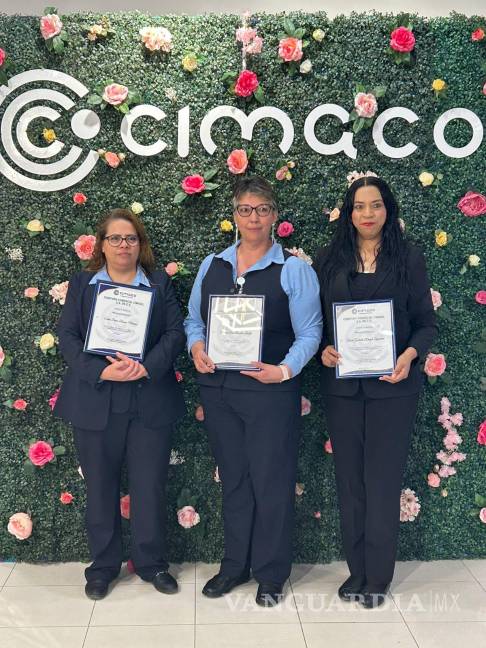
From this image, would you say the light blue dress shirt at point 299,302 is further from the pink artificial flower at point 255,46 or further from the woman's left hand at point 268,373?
the pink artificial flower at point 255,46

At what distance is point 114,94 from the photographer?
9.84ft

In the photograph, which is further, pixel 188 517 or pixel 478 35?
pixel 188 517

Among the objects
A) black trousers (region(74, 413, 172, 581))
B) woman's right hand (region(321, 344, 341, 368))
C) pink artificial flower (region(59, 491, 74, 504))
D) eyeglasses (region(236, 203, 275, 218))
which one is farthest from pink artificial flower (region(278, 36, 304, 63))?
pink artificial flower (region(59, 491, 74, 504))

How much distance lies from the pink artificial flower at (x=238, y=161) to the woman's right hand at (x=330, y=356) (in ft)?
3.04

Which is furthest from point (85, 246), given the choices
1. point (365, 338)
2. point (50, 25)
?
point (365, 338)

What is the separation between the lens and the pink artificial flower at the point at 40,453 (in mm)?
3141

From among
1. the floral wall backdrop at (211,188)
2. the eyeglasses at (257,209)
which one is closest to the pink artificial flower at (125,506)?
the floral wall backdrop at (211,188)

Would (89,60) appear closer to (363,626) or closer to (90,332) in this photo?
(90,332)

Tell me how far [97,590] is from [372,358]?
1.54 m

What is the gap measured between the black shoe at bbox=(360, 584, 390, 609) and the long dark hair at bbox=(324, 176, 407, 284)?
1.30m

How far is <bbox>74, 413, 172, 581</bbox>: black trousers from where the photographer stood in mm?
2824

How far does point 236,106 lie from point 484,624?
8.10 feet

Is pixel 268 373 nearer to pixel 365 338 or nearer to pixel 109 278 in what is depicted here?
pixel 365 338

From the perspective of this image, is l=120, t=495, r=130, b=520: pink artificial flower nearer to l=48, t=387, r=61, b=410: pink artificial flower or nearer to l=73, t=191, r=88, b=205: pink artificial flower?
l=48, t=387, r=61, b=410: pink artificial flower
